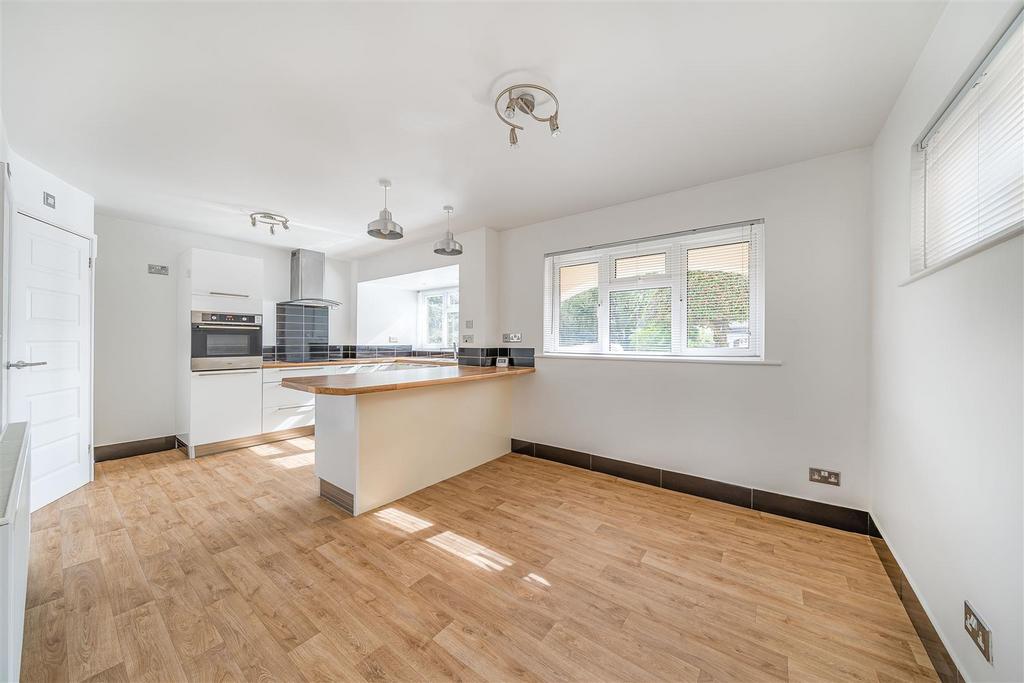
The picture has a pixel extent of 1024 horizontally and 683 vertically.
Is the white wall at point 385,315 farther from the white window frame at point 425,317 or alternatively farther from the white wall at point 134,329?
the white wall at point 134,329

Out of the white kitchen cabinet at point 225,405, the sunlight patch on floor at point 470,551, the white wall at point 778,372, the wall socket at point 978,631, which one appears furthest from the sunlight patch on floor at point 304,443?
the wall socket at point 978,631

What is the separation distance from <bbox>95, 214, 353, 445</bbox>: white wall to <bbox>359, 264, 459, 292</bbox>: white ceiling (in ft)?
7.07

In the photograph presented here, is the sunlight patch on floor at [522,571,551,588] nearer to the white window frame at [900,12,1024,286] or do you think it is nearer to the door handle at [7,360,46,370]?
the white window frame at [900,12,1024,286]

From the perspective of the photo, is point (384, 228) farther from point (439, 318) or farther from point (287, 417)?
point (439, 318)

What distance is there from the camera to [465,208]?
349 cm

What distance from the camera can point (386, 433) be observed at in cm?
275

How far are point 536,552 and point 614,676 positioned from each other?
0.82m

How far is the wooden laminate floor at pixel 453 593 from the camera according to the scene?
4.52 feet

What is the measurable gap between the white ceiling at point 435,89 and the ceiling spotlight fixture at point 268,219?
64 cm

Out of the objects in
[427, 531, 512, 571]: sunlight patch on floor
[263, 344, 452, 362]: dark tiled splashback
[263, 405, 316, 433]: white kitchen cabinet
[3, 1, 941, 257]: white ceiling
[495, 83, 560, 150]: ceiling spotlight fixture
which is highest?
[3, 1, 941, 257]: white ceiling

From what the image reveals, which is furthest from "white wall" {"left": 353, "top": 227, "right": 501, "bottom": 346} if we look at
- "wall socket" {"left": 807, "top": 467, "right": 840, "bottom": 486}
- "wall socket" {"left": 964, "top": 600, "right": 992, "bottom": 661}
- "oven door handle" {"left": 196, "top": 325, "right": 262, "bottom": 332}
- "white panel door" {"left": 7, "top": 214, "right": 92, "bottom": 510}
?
"wall socket" {"left": 964, "top": 600, "right": 992, "bottom": 661}

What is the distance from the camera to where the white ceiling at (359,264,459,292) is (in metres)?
4.95

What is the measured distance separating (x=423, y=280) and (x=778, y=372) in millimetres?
4443

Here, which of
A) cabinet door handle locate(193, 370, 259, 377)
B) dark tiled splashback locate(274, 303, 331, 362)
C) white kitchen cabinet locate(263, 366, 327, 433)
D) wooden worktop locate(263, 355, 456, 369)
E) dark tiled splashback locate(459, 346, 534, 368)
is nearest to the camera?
cabinet door handle locate(193, 370, 259, 377)
